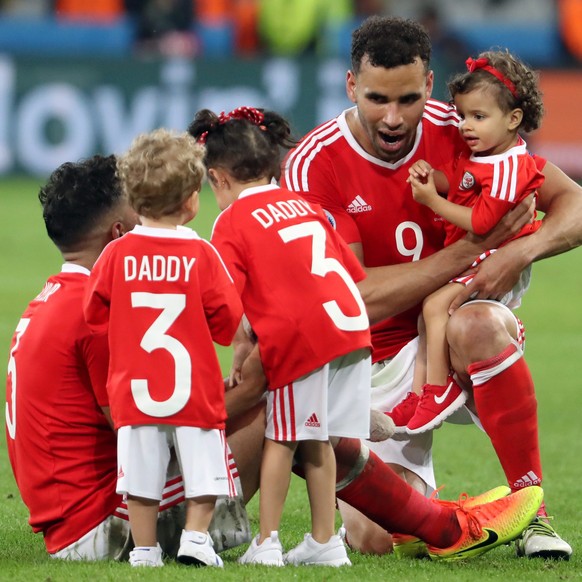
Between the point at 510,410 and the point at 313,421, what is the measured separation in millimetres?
879

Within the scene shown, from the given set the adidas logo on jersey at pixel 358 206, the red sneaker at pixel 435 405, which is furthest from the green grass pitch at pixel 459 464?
the adidas logo on jersey at pixel 358 206

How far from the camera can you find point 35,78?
1619cm

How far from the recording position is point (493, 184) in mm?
5027

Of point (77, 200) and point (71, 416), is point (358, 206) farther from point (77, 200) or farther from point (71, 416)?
point (71, 416)

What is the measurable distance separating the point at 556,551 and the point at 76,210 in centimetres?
194

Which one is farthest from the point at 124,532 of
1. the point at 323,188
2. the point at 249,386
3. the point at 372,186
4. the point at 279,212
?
the point at 372,186

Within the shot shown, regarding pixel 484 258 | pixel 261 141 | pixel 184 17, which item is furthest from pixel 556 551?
pixel 184 17

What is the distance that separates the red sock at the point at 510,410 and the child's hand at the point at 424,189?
69 cm

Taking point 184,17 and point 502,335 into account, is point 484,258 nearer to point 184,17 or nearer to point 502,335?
point 502,335

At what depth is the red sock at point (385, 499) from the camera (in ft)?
14.5

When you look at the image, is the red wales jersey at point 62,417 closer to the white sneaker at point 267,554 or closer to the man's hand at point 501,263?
the white sneaker at point 267,554

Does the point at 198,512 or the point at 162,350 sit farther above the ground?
the point at 162,350

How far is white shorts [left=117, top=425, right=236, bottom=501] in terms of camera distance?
3.97m

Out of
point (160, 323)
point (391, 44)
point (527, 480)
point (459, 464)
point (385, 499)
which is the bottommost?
point (459, 464)
